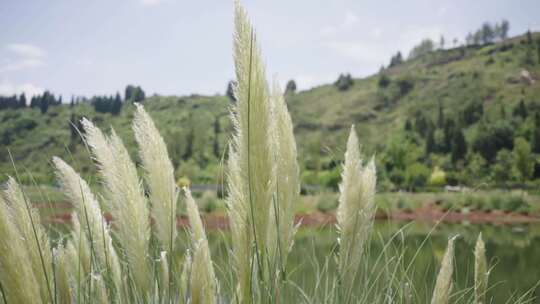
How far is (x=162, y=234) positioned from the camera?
171cm

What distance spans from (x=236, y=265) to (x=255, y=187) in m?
0.31

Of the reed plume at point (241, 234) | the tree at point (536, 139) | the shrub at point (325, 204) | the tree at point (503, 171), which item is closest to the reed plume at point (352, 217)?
the reed plume at point (241, 234)

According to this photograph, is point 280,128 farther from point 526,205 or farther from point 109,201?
point 526,205

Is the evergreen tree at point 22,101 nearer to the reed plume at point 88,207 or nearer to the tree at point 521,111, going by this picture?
the tree at point 521,111

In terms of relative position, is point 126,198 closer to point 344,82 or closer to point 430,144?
point 430,144

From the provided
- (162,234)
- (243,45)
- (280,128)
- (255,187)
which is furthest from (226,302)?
(243,45)

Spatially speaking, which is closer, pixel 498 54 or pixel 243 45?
pixel 243 45

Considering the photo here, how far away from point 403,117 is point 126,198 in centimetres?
9309

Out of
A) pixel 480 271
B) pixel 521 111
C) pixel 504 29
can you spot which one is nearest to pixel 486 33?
pixel 504 29

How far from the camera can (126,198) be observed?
5.22 feet

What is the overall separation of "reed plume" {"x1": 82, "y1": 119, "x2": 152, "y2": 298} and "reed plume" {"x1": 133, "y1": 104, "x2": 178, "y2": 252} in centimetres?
5

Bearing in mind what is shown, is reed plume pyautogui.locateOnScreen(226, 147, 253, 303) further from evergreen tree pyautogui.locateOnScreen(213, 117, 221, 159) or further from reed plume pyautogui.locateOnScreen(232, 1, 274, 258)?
evergreen tree pyautogui.locateOnScreen(213, 117, 221, 159)

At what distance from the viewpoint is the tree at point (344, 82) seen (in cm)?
12312

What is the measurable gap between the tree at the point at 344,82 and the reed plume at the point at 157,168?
12362 cm
